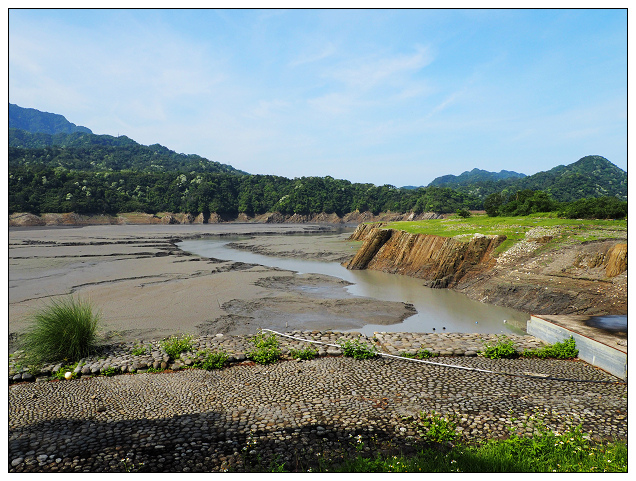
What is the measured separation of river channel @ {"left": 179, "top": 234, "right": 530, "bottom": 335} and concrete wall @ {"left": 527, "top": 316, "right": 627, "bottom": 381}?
3.81 m

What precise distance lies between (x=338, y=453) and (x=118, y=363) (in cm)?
747

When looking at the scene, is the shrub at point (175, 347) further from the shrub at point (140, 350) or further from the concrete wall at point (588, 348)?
the concrete wall at point (588, 348)

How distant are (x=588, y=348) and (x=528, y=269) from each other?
13.7 meters

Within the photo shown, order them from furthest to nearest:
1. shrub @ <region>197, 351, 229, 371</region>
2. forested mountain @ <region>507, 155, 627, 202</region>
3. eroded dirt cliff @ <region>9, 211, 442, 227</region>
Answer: forested mountain @ <region>507, 155, 627, 202</region> < eroded dirt cliff @ <region>9, 211, 442, 227</region> < shrub @ <region>197, 351, 229, 371</region>

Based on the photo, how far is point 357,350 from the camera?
1198 cm

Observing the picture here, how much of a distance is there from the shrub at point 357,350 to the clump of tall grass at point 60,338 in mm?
7666

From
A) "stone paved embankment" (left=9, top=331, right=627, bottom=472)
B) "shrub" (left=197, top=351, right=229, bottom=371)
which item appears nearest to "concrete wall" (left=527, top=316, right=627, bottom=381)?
"stone paved embankment" (left=9, top=331, right=627, bottom=472)

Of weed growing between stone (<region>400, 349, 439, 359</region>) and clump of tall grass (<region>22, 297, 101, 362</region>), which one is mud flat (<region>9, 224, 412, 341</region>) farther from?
weed growing between stone (<region>400, 349, 439, 359</region>)

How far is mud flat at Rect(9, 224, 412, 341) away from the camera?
17688 mm

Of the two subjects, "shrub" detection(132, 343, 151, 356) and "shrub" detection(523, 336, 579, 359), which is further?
"shrub" detection(132, 343, 151, 356)

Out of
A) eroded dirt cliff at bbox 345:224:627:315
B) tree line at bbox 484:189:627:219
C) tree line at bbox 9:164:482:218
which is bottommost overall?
eroded dirt cliff at bbox 345:224:627:315

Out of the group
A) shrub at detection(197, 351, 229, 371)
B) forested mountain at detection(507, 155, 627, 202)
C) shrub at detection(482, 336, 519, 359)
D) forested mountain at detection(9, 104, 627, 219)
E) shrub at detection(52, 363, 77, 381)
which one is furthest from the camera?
forested mountain at detection(507, 155, 627, 202)

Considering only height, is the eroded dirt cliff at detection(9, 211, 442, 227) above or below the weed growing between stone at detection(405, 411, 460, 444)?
above
